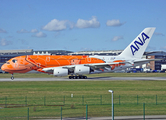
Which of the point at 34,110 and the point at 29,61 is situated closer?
the point at 34,110

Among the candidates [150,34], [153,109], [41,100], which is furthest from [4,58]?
[153,109]

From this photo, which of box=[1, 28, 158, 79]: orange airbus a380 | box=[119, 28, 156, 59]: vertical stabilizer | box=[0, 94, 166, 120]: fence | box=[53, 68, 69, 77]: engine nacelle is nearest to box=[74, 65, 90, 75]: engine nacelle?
box=[1, 28, 158, 79]: orange airbus a380

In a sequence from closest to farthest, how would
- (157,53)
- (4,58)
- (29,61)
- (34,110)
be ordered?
1. (34,110)
2. (29,61)
3. (4,58)
4. (157,53)

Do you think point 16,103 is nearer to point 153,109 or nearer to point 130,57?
point 153,109

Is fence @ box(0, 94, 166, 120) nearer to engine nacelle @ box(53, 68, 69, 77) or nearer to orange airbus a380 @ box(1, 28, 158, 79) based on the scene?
engine nacelle @ box(53, 68, 69, 77)

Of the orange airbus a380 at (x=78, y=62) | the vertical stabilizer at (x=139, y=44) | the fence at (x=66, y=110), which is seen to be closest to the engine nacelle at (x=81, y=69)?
the orange airbus a380 at (x=78, y=62)

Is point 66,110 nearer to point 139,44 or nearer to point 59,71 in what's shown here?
point 59,71

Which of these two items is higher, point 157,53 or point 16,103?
point 157,53

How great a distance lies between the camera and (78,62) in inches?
2628

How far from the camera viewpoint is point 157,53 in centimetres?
17262

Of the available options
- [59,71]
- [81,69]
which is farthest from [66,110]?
[81,69]

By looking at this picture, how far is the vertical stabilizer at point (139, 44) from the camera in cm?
6756

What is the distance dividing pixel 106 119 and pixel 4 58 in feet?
450

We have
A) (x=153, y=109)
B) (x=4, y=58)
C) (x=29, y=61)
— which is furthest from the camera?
(x=4, y=58)
